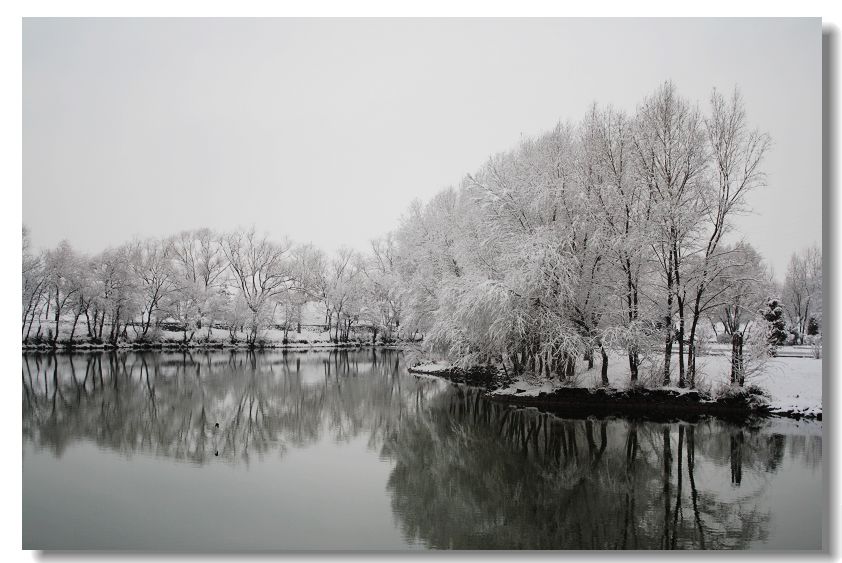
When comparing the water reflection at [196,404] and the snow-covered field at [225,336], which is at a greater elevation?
the snow-covered field at [225,336]

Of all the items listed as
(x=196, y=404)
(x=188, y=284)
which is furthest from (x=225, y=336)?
(x=196, y=404)

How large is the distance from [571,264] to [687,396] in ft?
13.2

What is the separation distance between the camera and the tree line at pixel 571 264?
9680 millimetres

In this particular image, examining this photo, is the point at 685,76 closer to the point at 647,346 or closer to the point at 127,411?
the point at 647,346

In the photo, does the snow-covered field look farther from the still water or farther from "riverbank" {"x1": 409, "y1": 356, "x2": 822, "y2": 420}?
"riverbank" {"x1": 409, "y1": 356, "x2": 822, "y2": 420}

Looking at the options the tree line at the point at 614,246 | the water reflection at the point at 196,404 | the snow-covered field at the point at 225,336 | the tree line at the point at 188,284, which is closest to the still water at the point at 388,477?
the water reflection at the point at 196,404

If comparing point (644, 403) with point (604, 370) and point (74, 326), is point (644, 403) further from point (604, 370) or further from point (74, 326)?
point (74, 326)

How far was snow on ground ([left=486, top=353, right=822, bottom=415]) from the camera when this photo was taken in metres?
7.87

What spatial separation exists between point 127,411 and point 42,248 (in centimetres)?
508

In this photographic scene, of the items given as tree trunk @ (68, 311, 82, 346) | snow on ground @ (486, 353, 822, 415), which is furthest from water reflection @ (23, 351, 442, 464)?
snow on ground @ (486, 353, 822, 415)

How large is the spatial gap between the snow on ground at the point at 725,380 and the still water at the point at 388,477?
0.62 metres

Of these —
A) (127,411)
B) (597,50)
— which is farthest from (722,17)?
(127,411)

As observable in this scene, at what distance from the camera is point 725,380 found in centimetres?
1109

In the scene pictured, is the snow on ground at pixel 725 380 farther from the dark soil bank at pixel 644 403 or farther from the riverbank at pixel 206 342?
the riverbank at pixel 206 342
